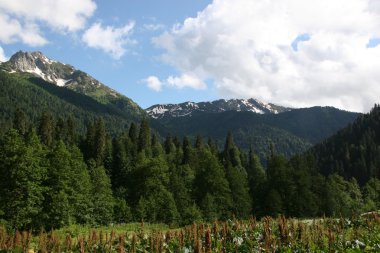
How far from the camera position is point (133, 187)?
107 m

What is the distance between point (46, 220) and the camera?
5884 cm

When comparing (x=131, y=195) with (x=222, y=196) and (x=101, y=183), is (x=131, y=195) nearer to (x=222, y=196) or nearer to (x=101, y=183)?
(x=101, y=183)

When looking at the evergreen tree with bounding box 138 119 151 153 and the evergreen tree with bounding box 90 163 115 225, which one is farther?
the evergreen tree with bounding box 138 119 151 153

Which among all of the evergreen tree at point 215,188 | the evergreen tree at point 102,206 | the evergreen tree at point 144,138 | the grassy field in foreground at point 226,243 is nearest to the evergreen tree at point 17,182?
the evergreen tree at point 102,206

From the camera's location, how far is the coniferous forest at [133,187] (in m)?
54.1

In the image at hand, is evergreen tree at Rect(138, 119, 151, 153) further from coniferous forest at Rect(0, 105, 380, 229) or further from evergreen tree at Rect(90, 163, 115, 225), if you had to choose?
evergreen tree at Rect(90, 163, 115, 225)

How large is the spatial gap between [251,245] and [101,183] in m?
70.6

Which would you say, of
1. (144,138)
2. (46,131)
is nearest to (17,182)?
(46,131)

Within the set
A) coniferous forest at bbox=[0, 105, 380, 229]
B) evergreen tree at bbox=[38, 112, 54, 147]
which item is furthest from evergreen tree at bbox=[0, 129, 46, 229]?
evergreen tree at bbox=[38, 112, 54, 147]

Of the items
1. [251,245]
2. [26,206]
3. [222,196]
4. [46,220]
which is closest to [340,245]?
[251,245]

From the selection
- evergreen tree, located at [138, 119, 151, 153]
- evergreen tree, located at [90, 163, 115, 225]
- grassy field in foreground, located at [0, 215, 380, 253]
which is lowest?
grassy field in foreground, located at [0, 215, 380, 253]

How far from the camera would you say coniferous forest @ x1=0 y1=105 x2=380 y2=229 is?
54.1 metres

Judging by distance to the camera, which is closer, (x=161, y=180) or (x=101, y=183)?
(x=101, y=183)

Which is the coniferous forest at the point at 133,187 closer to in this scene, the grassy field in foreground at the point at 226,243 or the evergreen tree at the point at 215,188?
the evergreen tree at the point at 215,188
